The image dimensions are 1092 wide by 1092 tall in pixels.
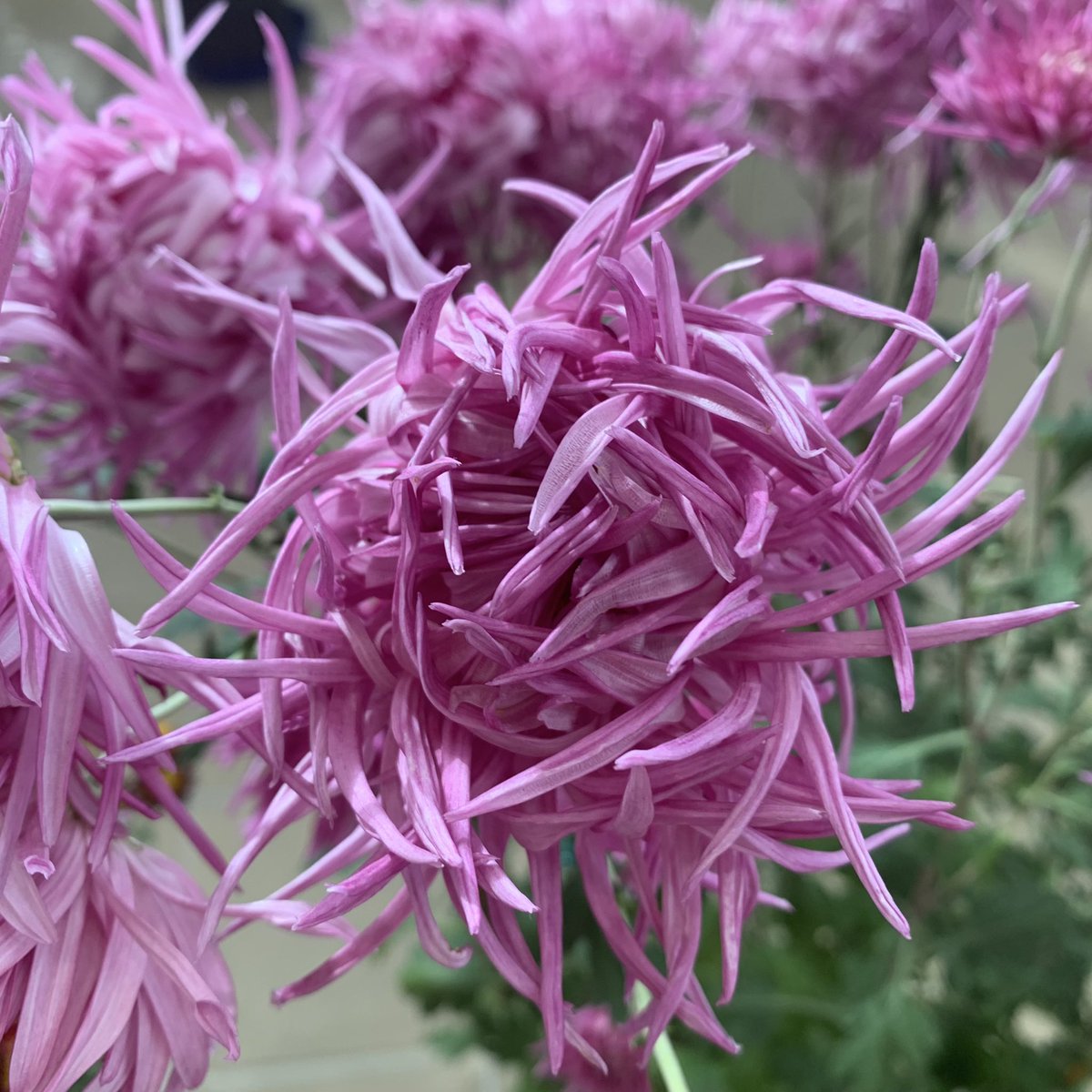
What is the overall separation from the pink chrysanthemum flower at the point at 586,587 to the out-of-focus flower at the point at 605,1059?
0.25ft

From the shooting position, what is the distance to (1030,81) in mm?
248

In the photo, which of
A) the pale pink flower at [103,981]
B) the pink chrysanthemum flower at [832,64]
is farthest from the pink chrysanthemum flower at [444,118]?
the pale pink flower at [103,981]

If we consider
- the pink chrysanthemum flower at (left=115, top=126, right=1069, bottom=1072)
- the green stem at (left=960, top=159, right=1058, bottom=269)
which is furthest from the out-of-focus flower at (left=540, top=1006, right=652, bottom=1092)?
the green stem at (left=960, top=159, right=1058, bottom=269)

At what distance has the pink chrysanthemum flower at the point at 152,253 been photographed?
0.25m

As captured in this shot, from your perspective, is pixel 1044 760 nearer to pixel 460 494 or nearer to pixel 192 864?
pixel 460 494

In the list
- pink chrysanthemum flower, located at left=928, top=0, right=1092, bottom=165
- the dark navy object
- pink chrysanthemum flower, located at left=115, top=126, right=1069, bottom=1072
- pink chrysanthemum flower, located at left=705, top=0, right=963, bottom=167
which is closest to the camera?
pink chrysanthemum flower, located at left=115, top=126, right=1069, bottom=1072

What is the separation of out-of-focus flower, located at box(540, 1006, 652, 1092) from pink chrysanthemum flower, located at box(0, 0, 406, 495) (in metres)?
0.17

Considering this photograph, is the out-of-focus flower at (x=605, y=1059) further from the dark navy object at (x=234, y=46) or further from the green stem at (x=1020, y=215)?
the dark navy object at (x=234, y=46)

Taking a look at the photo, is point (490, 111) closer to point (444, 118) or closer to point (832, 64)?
point (444, 118)

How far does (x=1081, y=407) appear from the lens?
0.36 meters

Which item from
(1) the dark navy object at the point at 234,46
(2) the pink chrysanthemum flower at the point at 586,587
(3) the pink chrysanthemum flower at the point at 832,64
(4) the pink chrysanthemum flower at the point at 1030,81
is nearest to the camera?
(2) the pink chrysanthemum flower at the point at 586,587

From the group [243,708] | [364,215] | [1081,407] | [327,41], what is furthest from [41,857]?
[327,41]

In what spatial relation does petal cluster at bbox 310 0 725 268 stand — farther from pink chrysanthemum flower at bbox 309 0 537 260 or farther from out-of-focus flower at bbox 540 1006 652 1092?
out-of-focus flower at bbox 540 1006 652 1092

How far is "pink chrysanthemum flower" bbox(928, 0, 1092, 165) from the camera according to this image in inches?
9.5
